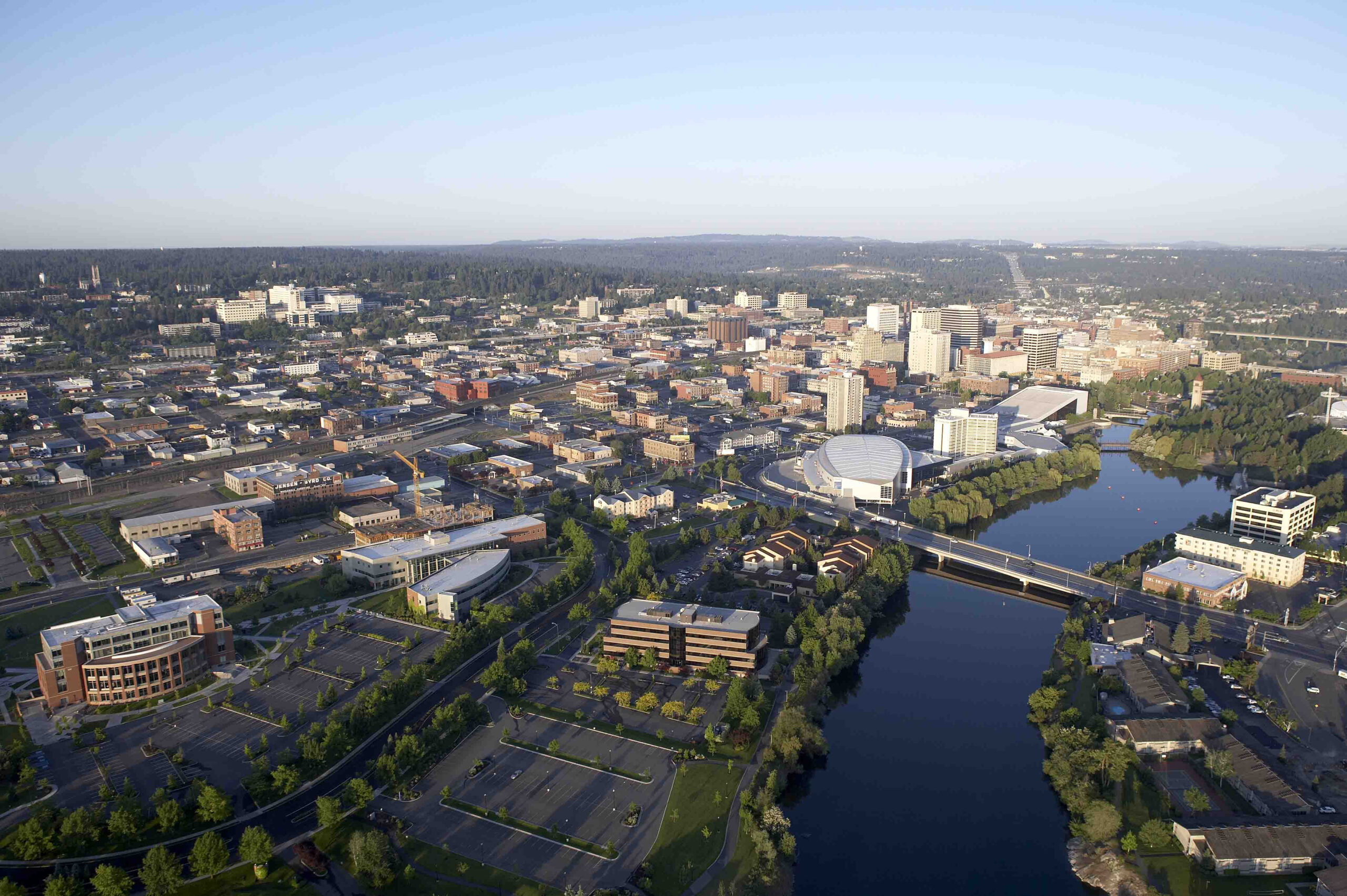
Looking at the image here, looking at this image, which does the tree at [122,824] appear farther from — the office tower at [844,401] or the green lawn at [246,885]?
the office tower at [844,401]

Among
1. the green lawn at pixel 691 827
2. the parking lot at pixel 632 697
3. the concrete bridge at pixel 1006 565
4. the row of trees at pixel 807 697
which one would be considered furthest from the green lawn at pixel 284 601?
the concrete bridge at pixel 1006 565

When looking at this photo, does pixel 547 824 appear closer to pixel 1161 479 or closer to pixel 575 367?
pixel 1161 479

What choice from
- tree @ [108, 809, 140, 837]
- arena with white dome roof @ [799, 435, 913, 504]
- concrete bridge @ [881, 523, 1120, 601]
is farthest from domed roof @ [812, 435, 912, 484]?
tree @ [108, 809, 140, 837]

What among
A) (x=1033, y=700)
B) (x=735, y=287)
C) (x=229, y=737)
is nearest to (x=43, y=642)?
(x=229, y=737)

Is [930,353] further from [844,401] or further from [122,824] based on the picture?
[122,824]

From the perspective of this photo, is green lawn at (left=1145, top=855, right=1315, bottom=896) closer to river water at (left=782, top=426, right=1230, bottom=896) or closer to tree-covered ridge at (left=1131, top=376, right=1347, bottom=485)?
river water at (left=782, top=426, right=1230, bottom=896)

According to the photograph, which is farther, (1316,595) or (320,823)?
(1316,595)
